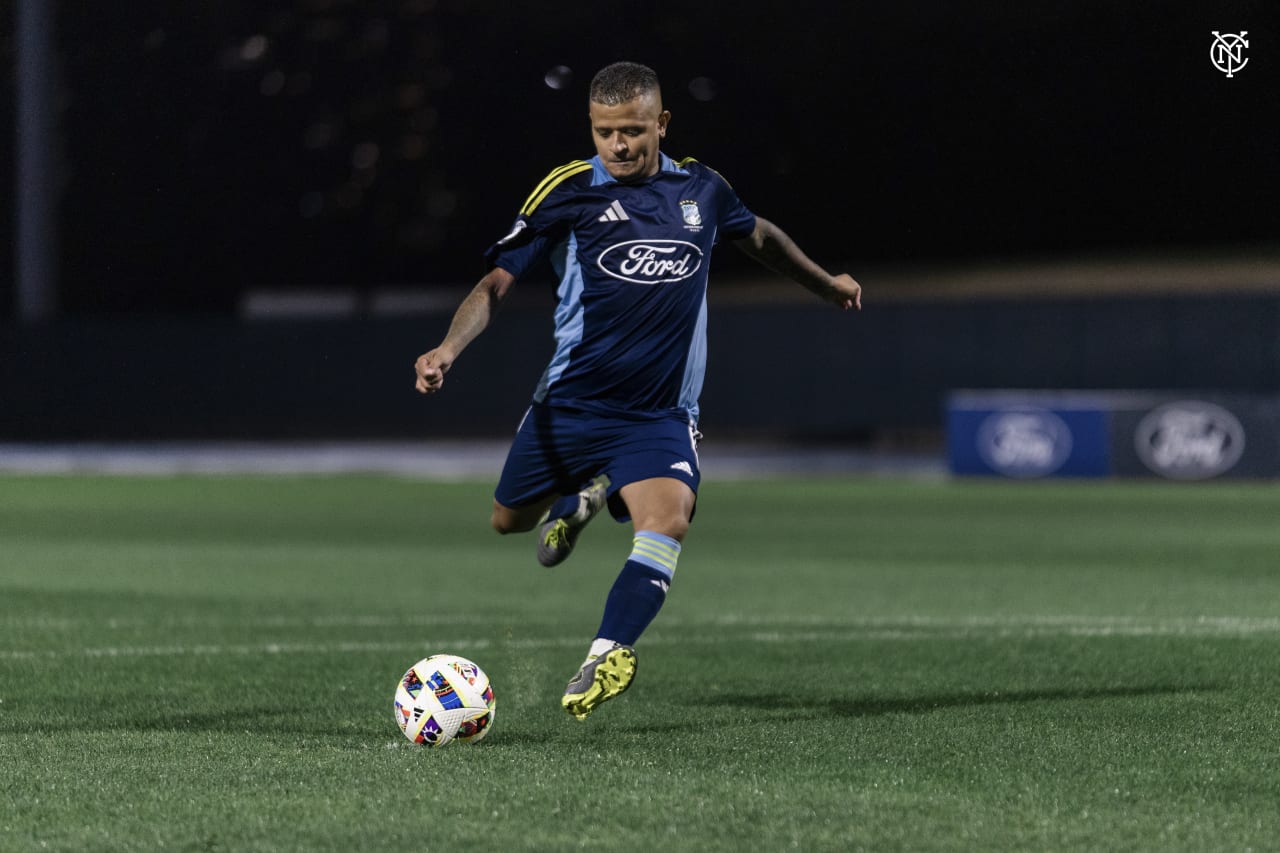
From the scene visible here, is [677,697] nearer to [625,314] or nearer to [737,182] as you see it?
[625,314]

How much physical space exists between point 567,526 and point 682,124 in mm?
24398

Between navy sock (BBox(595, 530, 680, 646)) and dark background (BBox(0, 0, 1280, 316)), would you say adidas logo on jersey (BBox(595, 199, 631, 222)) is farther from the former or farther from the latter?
dark background (BBox(0, 0, 1280, 316))

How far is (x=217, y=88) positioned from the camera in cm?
3328

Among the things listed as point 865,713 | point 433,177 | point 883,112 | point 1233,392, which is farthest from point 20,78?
point 865,713

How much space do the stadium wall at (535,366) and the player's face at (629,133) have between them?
2462 centimetres

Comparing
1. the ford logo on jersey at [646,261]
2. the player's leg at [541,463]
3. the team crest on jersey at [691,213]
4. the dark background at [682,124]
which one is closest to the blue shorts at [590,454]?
the player's leg at [541,463]

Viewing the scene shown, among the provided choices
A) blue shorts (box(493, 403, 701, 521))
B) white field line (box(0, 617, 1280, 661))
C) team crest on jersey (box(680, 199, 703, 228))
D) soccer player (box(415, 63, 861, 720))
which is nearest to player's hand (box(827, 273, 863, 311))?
soccer player (box(415, 63, 861, 720))

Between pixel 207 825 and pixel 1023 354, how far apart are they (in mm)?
27482

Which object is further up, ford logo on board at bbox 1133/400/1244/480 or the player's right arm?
the player's right arm

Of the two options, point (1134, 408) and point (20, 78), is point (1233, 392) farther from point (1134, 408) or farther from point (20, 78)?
point (20, 78)

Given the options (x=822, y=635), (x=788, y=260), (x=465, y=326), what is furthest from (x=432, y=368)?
(x=822, y=635)

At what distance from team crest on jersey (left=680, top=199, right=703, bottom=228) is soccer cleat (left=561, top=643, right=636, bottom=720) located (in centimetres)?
157

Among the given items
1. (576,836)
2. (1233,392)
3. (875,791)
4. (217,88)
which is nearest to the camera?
(576,836)

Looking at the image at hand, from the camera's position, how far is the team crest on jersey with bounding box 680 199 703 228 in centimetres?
680
